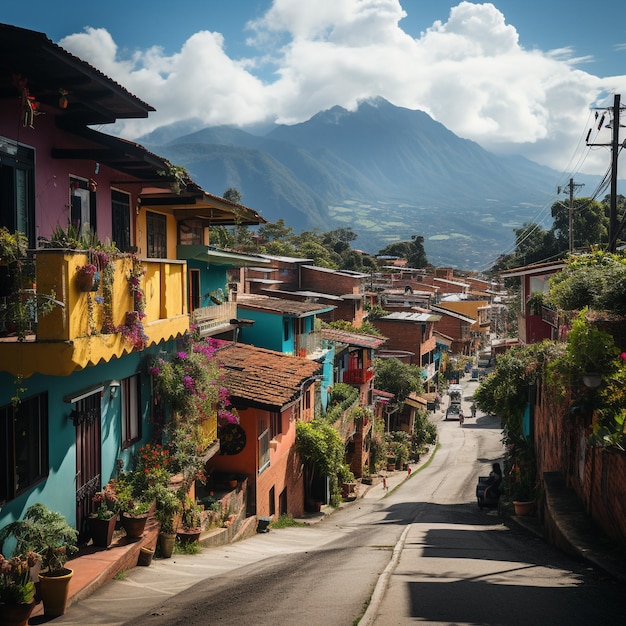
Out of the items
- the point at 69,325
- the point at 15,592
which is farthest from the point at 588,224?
the point at 15,592

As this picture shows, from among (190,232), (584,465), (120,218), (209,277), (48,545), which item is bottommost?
(584,465)

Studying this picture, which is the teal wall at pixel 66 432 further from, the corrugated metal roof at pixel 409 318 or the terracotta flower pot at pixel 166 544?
the corrugated metal roof at pixel 409 318

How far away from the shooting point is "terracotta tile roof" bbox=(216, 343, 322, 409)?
17.9m

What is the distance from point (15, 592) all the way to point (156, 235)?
31.5ft

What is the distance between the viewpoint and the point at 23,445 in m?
9.24

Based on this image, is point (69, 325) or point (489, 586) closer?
point (69, 325)

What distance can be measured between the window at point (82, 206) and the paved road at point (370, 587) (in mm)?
5781

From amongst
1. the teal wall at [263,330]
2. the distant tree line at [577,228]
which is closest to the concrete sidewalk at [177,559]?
the teal wall at [263,330]

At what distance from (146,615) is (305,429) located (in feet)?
53.2

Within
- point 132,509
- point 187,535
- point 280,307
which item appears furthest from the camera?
point 280,307

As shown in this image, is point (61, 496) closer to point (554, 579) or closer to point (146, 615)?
point (146, 615)

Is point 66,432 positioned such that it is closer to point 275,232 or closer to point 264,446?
point 264,446

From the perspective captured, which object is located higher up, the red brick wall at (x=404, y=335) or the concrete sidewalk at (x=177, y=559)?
the red brick wall at (x=404, y=335)

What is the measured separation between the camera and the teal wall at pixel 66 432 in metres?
9.05
